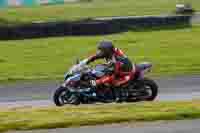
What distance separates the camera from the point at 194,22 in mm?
33062

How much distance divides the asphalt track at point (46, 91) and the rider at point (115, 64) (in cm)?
92

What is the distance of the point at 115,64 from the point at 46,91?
3104mm

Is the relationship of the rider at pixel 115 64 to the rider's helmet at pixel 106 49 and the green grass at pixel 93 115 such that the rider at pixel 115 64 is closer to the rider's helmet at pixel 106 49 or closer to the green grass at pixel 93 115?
the rider's helmet at pixel 106 49

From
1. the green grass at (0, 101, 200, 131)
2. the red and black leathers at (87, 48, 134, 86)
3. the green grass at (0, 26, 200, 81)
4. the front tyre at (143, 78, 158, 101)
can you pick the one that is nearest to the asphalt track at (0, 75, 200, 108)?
the front tyre at (143, 78, 158, 101)

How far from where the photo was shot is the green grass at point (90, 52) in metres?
19.8

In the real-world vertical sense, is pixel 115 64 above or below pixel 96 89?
above

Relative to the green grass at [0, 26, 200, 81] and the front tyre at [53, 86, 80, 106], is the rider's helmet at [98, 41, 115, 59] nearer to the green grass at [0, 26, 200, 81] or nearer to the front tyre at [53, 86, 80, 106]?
the front tyre at [53, 86, 80, 106]

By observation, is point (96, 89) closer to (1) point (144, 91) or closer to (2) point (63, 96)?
(2) point (63, 96)

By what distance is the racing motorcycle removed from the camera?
44.3ft

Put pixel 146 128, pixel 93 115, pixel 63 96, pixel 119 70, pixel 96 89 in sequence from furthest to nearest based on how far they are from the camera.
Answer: pixel 96 89, pixel 119 70, pixel 63 96, pixel 93 115, pixel 146 128

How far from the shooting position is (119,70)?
13.6 m

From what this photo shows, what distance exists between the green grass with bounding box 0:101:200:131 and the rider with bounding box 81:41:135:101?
101 inches

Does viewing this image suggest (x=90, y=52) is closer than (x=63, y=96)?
No

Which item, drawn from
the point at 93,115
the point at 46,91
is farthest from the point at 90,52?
the point at 93,115
